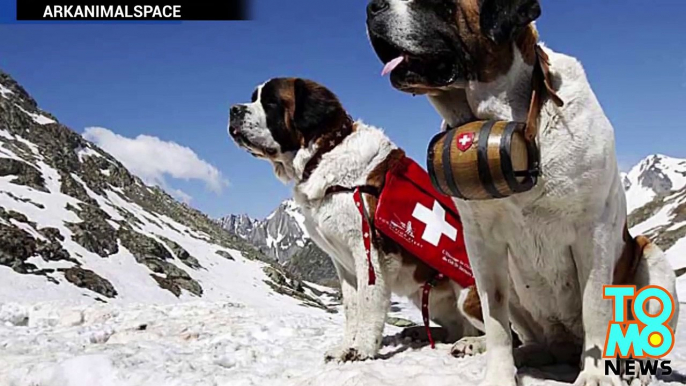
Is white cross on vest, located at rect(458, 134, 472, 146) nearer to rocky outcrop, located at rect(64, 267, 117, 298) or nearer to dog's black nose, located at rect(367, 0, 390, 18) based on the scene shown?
dog's black nose, located at rect(367, 0, 390, 18)

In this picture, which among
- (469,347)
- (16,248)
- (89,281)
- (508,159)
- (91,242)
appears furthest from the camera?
(91,242)

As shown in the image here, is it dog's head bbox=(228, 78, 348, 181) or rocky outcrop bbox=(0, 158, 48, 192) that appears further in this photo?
rocky outcrop bbox=(0, 158, 48, 192)

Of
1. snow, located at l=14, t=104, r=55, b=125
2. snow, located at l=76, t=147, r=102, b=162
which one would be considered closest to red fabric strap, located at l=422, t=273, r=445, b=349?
snow, located at l=76, t=147, r=102, b=162

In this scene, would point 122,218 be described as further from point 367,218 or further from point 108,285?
point 367,218

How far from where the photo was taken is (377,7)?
3.29m

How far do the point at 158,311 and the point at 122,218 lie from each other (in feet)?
163


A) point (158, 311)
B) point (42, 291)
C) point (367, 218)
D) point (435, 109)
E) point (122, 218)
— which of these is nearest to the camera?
point (435, 109)

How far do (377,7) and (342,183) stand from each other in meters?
2.10

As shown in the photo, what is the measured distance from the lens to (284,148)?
563 centimetres

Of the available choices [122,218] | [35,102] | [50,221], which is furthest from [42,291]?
[35,102]

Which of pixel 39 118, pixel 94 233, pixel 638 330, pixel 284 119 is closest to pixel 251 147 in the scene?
pixel 284 119

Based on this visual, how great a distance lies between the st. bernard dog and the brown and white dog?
1.35 meters

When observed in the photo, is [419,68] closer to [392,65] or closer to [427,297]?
[392,65]

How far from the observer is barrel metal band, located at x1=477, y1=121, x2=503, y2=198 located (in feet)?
9.93
